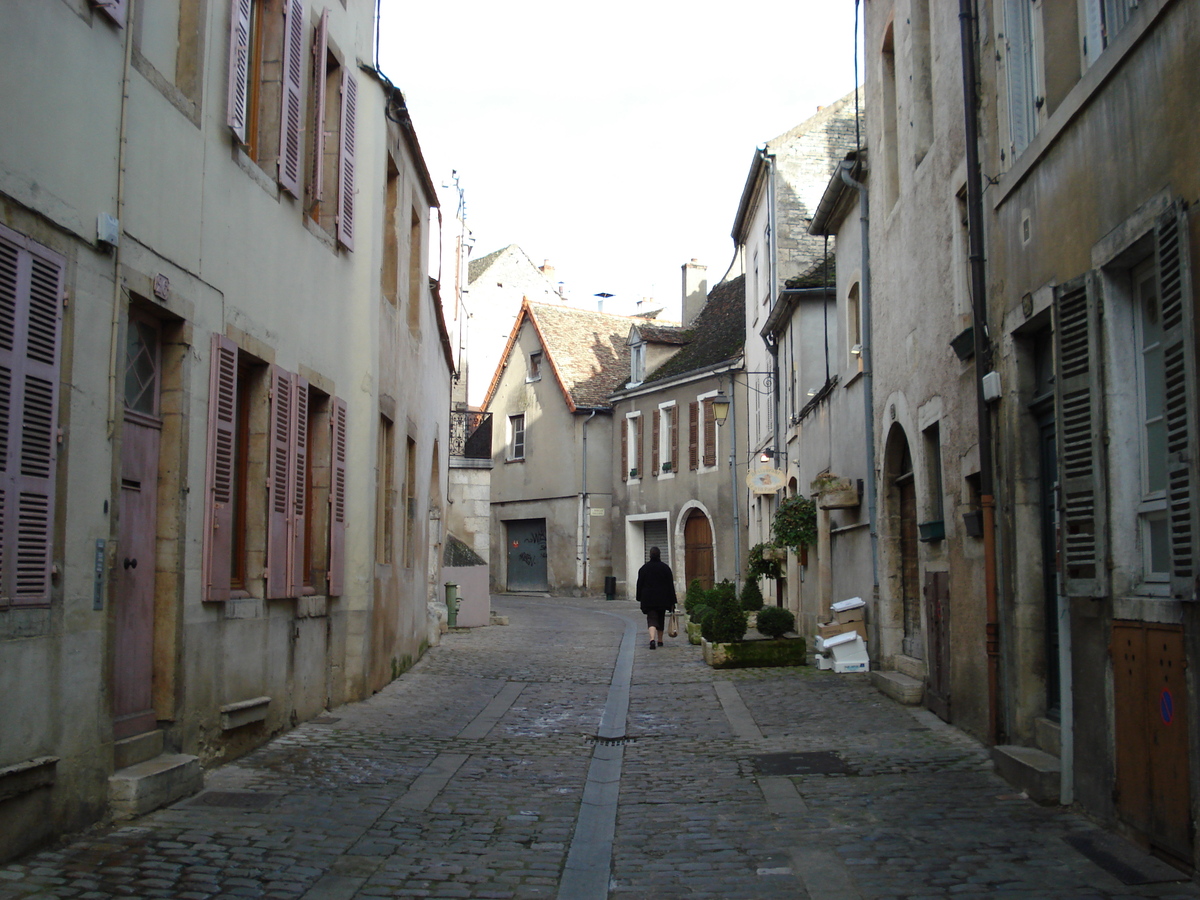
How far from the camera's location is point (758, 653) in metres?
14.2

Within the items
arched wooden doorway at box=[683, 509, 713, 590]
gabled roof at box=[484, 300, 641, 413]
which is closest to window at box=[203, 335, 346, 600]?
arched wooden doorway at box=[683, 509, 713, 590]

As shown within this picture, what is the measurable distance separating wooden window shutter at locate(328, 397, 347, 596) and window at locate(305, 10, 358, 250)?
159 centimetres

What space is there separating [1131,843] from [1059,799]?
3.12 feet

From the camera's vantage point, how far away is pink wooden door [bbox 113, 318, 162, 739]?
21.7ft

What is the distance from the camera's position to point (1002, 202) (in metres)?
7.77

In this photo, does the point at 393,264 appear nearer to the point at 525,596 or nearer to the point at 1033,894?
the point at 1033,894

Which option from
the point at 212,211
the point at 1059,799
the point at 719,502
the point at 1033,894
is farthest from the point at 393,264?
the point at 719,502

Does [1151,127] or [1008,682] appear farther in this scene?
[1008,682]

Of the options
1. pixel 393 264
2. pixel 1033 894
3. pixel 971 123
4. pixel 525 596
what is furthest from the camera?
pixel 525 596

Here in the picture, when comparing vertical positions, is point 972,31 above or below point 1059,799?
above

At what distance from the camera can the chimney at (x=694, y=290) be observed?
37.5 m

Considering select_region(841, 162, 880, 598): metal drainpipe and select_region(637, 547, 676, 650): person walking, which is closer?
select_region(841, 162, 880, 598): metal drainpipe

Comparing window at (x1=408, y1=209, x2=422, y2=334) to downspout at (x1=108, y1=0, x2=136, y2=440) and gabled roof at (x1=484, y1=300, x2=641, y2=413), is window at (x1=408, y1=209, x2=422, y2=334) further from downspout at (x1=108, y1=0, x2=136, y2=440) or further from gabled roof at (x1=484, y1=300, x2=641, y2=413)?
gabled roof at (x1=484, y1=300, x2=641, y2=413)

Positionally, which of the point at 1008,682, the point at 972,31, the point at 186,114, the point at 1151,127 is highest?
the point at 972,31
